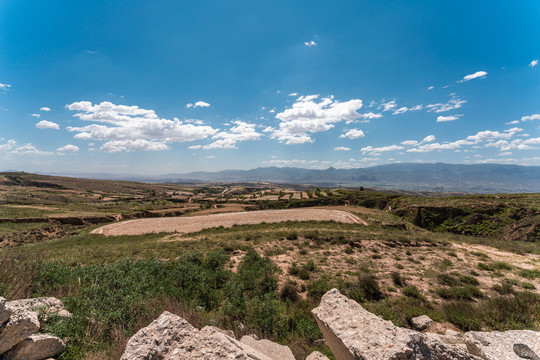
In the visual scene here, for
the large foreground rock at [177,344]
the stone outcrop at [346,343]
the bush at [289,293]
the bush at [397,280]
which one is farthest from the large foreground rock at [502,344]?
the bush at [289,293]

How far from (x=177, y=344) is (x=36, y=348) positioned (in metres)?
2.87

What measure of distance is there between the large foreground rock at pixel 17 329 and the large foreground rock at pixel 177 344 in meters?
2.21

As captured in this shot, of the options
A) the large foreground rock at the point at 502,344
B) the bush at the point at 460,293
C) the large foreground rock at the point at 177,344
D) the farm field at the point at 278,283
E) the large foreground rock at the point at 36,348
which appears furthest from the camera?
the bush at the point at 460,293

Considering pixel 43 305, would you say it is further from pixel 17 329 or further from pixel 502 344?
pixel 502 344

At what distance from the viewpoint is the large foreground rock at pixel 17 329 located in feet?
10.7

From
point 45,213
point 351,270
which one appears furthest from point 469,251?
point 45,213

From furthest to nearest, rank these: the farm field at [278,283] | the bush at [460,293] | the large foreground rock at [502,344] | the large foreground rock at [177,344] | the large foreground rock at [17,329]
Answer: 1. the bush at [460,293]
2. the farm field at [278,283]
3. the large foreground rock at [502,344]
4. the large foreground rock at [17,329]
5. the large foreground rock at [177,344]

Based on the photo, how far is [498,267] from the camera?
11891 millimetres

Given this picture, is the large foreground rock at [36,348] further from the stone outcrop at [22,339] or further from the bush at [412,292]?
the bush at [412,292]

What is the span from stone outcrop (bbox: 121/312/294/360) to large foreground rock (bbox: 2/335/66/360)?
2.20 meters

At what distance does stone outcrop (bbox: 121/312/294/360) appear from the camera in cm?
294

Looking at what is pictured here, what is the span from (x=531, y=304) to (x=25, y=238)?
4387 centimetres

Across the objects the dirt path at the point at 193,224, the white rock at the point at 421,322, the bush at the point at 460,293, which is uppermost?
the white rock at the point at 421,322

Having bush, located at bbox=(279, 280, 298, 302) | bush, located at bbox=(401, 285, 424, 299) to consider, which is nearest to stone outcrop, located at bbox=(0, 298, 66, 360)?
bush, located at bbox=(279, 280, 298, 302)
